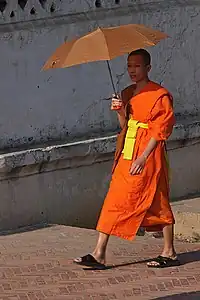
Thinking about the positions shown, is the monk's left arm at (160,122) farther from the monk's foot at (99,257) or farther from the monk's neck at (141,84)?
the monk's foot at (99,257)

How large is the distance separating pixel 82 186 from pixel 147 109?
74.7 inches

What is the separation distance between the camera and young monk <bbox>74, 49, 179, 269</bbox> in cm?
728

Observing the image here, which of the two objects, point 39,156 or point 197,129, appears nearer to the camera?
point 39,156

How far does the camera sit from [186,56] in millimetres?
9945

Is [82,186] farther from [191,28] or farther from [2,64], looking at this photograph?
[191,28]

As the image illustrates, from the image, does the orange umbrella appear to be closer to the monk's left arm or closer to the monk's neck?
the monk's neck

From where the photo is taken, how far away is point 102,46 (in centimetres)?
701

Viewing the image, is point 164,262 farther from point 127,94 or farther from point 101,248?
point 127,94

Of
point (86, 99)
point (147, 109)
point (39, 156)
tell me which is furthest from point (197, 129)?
point (147, 109)

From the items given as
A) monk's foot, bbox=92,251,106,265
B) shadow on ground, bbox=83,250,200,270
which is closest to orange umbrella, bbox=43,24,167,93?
monk's foot, bbox=92,251,106,265

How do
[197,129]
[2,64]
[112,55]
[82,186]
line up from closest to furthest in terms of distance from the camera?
1. [112,55]
2. [2,64]
3. [82,186]
4. [197,129]

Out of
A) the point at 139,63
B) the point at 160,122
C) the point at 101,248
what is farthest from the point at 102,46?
the point at 101,248

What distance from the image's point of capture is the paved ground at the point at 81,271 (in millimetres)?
6921

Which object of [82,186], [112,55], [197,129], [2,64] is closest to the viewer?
[112,55]
